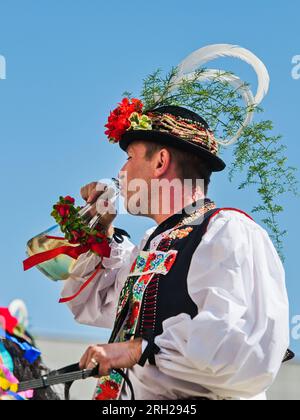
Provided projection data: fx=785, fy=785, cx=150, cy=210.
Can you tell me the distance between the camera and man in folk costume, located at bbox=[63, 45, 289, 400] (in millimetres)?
2404

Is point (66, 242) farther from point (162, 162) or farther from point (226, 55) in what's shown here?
point (226, 55)

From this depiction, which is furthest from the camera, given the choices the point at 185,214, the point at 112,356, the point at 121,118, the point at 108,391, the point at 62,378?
the point at 121,118

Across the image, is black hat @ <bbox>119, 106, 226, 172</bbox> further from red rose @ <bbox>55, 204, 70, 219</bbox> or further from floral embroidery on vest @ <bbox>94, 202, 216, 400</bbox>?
red rose @ <bbox>55, 204, 70, 219</bbox>

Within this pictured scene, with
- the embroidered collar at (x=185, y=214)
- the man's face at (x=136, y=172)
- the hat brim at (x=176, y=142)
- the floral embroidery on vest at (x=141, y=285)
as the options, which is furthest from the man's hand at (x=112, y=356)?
the hat brim at (x=176, y=142)

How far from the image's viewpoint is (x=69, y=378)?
7.66ft

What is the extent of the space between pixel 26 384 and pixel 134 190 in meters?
0.97

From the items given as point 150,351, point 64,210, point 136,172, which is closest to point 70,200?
point 64,210

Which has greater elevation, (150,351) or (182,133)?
(182,133)

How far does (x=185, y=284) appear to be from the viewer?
2.64 metres

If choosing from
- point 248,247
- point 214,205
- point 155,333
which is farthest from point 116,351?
point 214,205

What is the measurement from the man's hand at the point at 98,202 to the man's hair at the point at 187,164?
0.31m

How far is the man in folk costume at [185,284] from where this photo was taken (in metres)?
2.40

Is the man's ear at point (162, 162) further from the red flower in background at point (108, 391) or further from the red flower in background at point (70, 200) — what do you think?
the red flower in background at point (108, 391)

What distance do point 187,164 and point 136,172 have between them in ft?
0.66
